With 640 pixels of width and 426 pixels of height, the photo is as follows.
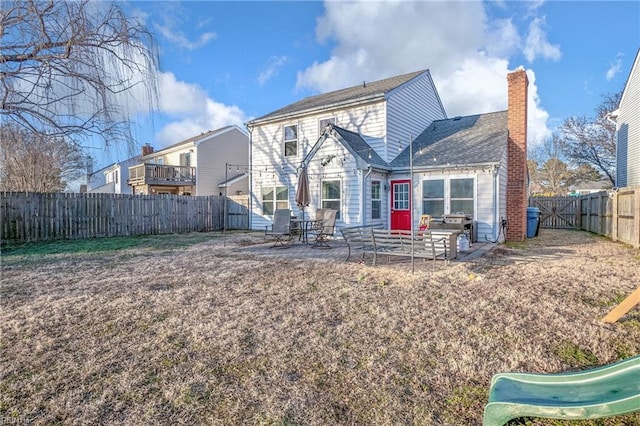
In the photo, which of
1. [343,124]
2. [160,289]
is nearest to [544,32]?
[343,124]

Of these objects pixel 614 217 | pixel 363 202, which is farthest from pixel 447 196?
pixel 614 217

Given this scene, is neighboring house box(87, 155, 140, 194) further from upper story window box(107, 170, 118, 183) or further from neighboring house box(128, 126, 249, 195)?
neighboring house box(128, 126, 249, 195)

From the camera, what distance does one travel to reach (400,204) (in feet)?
42.1

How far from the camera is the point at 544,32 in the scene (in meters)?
12.1

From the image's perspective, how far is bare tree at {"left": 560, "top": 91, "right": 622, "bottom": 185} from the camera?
24828mm

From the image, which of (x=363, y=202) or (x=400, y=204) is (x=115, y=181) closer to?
(x=363, y=202)

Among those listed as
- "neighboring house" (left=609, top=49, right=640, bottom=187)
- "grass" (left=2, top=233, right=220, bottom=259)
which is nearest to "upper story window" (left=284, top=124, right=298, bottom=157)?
"grass" (left=2, top=233, right=220, bottom=259)

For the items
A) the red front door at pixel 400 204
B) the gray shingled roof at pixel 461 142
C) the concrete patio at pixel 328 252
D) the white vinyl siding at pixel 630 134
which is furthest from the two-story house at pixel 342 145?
the white vinyl siding at pixel 630 134

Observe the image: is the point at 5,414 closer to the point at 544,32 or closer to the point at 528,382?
the point at 528,382

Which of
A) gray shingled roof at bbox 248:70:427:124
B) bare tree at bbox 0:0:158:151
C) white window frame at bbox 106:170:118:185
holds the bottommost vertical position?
bare tree at bbox 0:0:158:151

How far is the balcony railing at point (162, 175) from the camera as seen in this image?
23.1m

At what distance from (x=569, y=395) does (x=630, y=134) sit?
21.0 meters

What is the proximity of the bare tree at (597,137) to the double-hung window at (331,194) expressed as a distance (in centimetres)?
→ 2426

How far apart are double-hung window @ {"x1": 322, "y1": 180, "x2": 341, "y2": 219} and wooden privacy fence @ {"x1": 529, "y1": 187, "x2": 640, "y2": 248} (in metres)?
9.31
